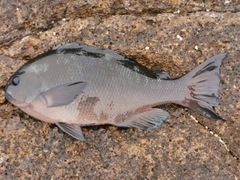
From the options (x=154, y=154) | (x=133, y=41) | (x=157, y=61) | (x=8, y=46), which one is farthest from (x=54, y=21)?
(x=154, y=154)

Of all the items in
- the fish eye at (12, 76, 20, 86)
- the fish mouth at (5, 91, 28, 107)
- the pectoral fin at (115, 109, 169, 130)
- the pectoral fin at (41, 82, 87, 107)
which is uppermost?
the fish eye at (12, 76, 20, 86)

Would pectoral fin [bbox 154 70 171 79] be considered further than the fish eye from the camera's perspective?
Yes

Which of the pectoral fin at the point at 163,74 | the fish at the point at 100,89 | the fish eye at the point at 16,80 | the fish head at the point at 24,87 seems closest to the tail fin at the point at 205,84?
the fish at the point at 100,89

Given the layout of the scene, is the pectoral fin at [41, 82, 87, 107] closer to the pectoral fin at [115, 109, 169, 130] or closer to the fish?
the fish

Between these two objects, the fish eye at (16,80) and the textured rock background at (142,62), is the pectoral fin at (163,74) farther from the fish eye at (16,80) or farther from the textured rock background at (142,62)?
the fish eye at (16,80)

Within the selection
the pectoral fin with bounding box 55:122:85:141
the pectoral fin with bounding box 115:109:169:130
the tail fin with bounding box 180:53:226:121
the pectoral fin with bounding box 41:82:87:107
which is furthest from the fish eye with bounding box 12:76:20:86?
the tail fin with bounding box 180:53:226:121

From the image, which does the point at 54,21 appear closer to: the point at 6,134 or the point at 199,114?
the point at 6,134

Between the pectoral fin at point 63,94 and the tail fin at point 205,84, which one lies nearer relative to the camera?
the pectoral fin at point 63,94
